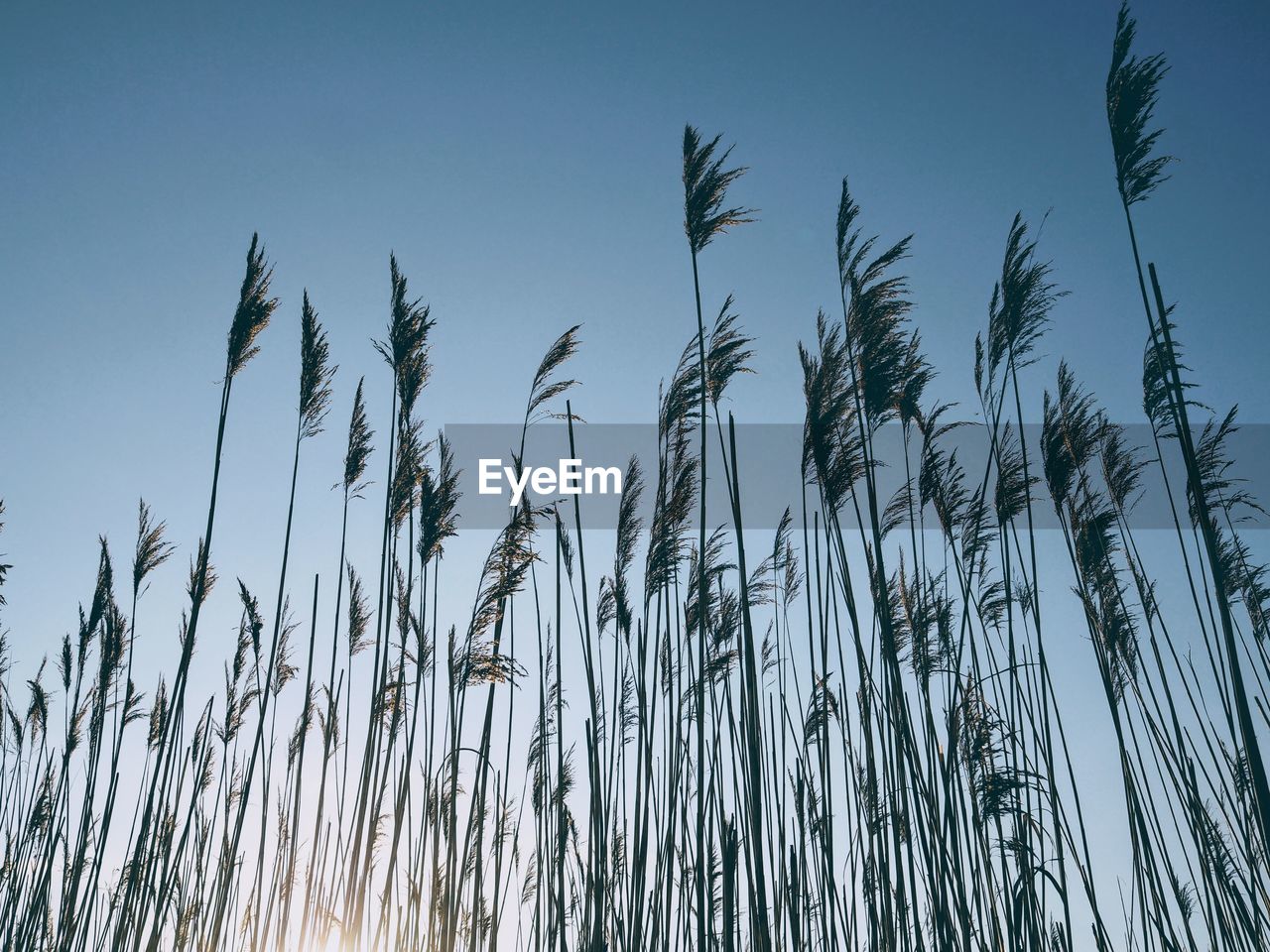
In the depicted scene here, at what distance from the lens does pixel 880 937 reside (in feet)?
13.2

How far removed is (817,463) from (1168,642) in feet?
11.0

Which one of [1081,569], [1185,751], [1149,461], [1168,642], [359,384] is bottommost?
[1185,751]

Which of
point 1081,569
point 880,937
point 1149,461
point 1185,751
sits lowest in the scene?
point 880,937

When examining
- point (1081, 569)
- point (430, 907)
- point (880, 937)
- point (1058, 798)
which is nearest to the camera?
point (880, 937)

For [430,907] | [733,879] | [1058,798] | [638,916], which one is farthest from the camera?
[430,907]

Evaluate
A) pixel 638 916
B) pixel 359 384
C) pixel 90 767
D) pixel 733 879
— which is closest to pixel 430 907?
pixel 638 916

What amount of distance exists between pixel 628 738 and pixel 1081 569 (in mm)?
3496

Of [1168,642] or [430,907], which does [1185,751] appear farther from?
[430,907]

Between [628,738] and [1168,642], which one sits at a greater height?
[1168,642]

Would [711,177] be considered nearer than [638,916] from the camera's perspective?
No

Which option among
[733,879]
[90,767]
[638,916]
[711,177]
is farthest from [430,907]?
[711,177]

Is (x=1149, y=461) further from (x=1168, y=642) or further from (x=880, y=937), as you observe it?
(x=880, y=937)

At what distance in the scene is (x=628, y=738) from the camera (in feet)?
20.4

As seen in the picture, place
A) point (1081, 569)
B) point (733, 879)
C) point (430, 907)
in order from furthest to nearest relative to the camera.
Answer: point (1081, 569) < point (430, 907) < point (733, 879)
